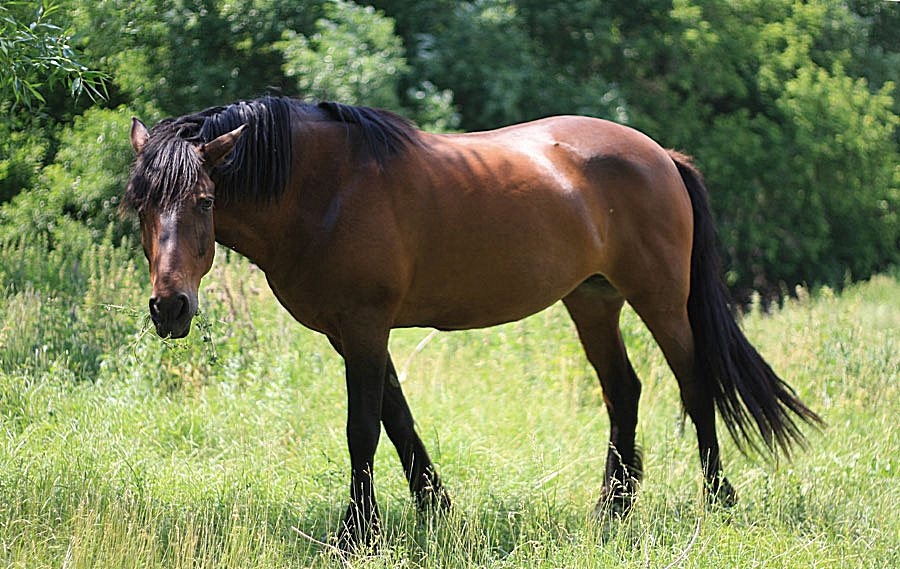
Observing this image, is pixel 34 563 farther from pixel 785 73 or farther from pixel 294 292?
pixel 785 73

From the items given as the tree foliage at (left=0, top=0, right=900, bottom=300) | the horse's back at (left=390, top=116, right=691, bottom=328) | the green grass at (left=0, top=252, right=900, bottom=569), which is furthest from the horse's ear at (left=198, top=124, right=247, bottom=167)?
the tree foliage at (left=0, top=0, right=900, bottom=300)

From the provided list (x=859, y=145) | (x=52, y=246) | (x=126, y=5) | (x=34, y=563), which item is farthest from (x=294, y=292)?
(x=859, y=145)

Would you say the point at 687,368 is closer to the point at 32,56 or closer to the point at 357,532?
the point at 357,532

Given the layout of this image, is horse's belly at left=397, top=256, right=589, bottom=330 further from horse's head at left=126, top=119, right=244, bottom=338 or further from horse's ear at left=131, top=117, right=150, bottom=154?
horse's ear at left=131, top=117, right=150, bottom=154

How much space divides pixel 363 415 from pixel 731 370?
202 centimetres

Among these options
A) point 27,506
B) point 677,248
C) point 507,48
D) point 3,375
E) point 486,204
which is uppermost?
point 486,204

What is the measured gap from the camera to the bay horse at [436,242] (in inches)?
153

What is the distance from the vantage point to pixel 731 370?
200 inches

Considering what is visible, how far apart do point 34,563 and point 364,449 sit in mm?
1343

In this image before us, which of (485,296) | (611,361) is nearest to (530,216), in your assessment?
(485,296)

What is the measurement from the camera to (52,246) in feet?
27.1

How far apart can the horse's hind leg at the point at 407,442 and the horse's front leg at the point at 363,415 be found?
1.24 feet

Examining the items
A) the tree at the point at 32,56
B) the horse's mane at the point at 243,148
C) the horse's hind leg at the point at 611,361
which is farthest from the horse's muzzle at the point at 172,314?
the horse's hind leg at the point at 611,361

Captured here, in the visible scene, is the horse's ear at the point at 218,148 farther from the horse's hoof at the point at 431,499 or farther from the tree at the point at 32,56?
the horse's hoof at the point at 431,499
